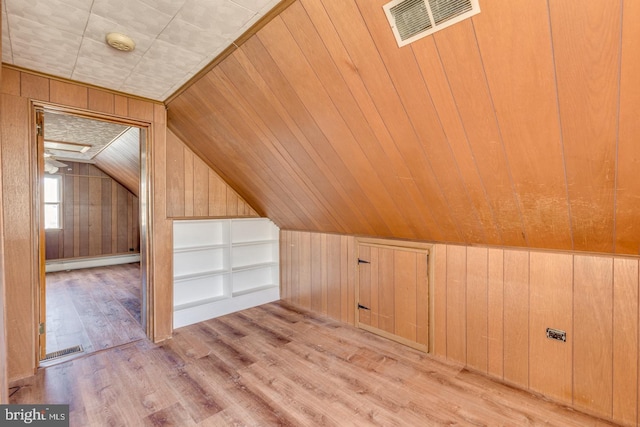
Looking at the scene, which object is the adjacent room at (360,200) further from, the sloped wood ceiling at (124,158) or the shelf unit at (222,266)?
the sloped wood ceiling at (124,158)

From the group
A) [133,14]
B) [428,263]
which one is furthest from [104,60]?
[428,263]

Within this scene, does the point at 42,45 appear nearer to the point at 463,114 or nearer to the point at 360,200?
the point at 360,200

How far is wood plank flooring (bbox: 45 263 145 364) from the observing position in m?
2.89

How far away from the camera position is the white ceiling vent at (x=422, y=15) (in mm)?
1143

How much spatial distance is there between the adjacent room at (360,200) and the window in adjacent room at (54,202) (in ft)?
11.5

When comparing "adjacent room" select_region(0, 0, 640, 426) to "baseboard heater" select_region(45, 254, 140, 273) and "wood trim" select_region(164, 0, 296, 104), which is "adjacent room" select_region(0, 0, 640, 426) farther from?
"baseboard heater" select_region(45, 254, 140, 273)

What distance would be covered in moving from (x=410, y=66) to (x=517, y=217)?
3.83 ft

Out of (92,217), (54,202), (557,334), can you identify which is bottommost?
(557,334)

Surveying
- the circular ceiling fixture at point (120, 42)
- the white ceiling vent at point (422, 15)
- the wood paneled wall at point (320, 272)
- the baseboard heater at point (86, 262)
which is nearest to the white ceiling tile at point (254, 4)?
the white ceiling vent at point (422, 15)

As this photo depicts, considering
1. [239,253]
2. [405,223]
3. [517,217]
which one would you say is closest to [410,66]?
[517,217]

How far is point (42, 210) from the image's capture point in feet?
7.70

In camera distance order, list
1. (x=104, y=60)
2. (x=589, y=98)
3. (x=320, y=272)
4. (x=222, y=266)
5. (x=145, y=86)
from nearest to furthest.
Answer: (x=589, y=98) < (x=104, y=60) < (x=145, y=86) < (x=320, y=272) < (x=222, y=266)

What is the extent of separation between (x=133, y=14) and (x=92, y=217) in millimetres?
6438

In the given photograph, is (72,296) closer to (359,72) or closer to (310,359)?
(310,359)
